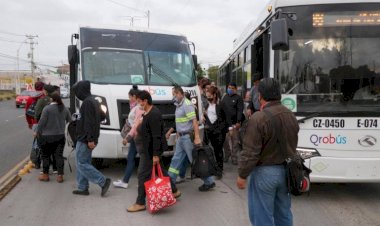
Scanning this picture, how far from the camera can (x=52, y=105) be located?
7.93m

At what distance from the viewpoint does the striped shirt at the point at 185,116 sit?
23.0 ft

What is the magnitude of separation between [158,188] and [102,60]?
353cm

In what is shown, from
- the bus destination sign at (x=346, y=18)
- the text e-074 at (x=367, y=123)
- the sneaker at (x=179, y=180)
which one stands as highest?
the bus destination sign at (x=346, y=18)

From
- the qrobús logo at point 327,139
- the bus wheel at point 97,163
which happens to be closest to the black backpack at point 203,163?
the qrobús logo at point 327,139

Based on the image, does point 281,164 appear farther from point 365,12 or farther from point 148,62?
point 148,62

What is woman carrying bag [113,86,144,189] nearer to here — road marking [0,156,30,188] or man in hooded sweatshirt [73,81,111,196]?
man in hooded sweatshirt [73,81,111,196]

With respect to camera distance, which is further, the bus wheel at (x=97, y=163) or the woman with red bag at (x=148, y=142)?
the bus wheel at (x=97, y=163)

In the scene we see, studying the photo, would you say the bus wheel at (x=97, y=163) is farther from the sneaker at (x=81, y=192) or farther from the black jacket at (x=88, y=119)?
the black jacket at (x=88, y=119)

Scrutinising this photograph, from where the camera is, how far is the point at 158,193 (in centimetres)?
587

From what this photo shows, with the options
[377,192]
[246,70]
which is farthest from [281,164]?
[246,70]

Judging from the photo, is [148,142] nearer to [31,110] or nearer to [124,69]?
[124,69]

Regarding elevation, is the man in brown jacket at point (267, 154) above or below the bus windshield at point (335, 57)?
below

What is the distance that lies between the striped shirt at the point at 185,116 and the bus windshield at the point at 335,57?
1.52 m

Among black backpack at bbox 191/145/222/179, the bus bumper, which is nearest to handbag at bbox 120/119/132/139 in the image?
black backpack at bbox 191/145/222/179
